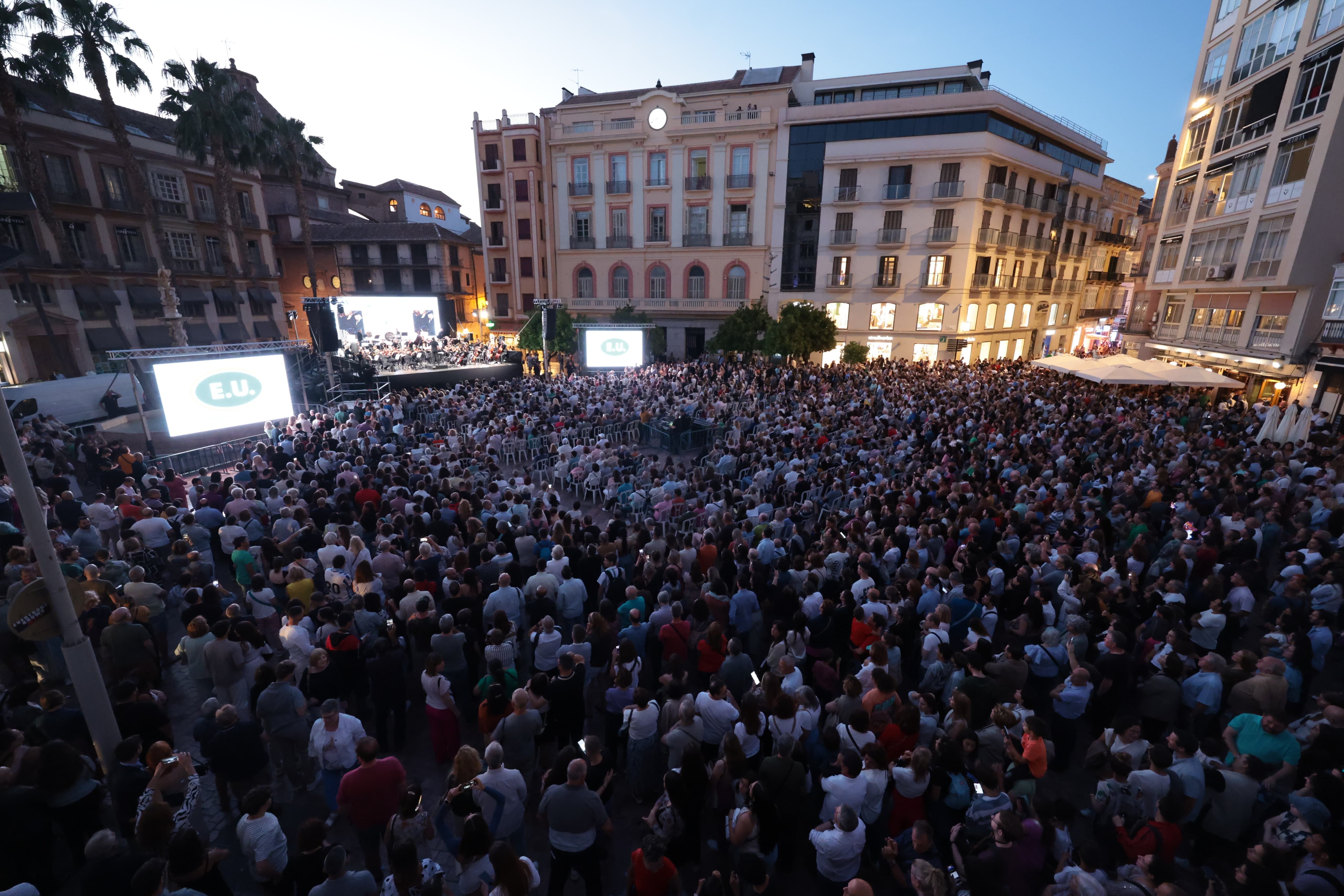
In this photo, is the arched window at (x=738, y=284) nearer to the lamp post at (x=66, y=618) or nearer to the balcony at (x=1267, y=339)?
the balcony at (x=1267, y=339)

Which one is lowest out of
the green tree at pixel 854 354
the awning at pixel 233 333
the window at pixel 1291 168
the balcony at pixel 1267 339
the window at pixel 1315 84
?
the green tree at pixel 854 354

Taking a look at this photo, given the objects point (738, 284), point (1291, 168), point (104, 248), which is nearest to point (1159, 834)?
point (1291, 168)

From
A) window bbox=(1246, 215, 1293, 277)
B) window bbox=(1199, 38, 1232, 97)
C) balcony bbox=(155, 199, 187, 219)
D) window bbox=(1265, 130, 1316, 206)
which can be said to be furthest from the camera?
balcony bbox=(155, 199, 187, 219)

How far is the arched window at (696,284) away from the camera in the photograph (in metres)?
37.1

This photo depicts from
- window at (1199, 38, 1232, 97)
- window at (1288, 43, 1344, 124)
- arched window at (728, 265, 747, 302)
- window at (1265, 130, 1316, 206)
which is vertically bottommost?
arched window at (728, 265, 747, 302)

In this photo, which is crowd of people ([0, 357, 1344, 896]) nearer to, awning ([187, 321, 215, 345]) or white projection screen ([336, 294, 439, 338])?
white projection screen ([336, 294, 439, 338])

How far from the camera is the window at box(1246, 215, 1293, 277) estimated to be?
20.1 metres

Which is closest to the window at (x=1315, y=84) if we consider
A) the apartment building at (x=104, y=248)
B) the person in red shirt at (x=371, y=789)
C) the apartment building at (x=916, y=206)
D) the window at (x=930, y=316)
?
the apartment building at (x=916, y=206)

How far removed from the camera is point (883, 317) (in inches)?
1384

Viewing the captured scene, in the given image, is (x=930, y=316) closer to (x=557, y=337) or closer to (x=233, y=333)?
(x=557, y=337)

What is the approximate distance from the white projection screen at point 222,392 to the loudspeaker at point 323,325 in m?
2.85

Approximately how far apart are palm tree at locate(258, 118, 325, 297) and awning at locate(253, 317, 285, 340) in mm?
3919

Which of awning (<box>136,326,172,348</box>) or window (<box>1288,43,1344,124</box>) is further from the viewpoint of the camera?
awning (<box>136,326,172,348</box>)

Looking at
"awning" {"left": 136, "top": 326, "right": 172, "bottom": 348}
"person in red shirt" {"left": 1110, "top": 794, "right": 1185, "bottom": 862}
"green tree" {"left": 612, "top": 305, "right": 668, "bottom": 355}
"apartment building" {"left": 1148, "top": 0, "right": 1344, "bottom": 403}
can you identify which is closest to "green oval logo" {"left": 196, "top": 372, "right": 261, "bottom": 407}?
"person in red shirt" {"left": 1110, "top": 794, "right": 1185, "bottom": 862}
